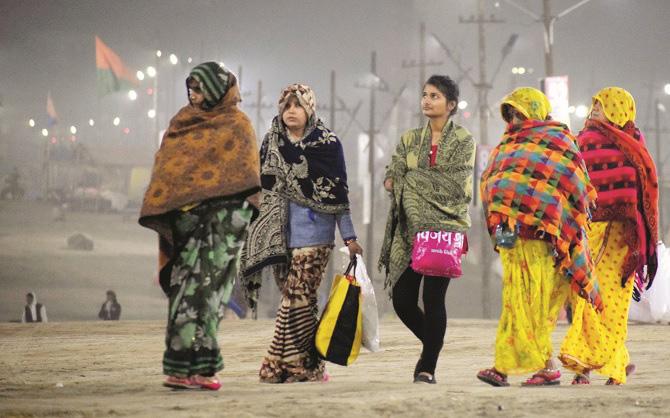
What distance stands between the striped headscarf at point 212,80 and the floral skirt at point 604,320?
A: 8.96 ft

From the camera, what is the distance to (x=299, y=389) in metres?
5.76

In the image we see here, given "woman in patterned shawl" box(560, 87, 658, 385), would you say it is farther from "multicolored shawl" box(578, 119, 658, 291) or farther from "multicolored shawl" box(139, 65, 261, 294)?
"multicolored shawl" box(139, 65, 261, 294)

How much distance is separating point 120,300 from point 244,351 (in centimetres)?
2362

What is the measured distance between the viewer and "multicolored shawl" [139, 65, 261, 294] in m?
5.68

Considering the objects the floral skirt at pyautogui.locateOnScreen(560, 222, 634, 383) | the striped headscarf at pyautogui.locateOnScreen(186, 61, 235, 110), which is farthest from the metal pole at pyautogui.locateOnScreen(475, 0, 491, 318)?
the striped headscarf at pyautogui.locateOnScreen(186, 61, 235, 110)

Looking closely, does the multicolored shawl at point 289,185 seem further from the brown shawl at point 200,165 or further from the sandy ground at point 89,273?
the sandy ground at point 89,273

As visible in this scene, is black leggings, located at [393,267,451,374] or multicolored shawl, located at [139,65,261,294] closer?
multicolored shawl, located at [139,65,261,294]

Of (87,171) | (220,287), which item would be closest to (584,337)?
(220,287)

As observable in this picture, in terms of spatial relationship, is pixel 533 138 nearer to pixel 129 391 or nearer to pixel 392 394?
pixel 392 394

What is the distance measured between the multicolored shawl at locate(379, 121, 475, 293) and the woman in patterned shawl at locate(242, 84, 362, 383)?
272 millimetres

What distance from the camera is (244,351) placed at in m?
10.3

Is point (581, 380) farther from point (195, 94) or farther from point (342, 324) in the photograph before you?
point (195, 94)

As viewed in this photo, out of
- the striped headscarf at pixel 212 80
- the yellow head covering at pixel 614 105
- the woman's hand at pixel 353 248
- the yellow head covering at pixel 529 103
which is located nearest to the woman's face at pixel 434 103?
the yellow head covering at pixel 529 103

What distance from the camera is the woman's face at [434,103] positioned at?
267 inches
